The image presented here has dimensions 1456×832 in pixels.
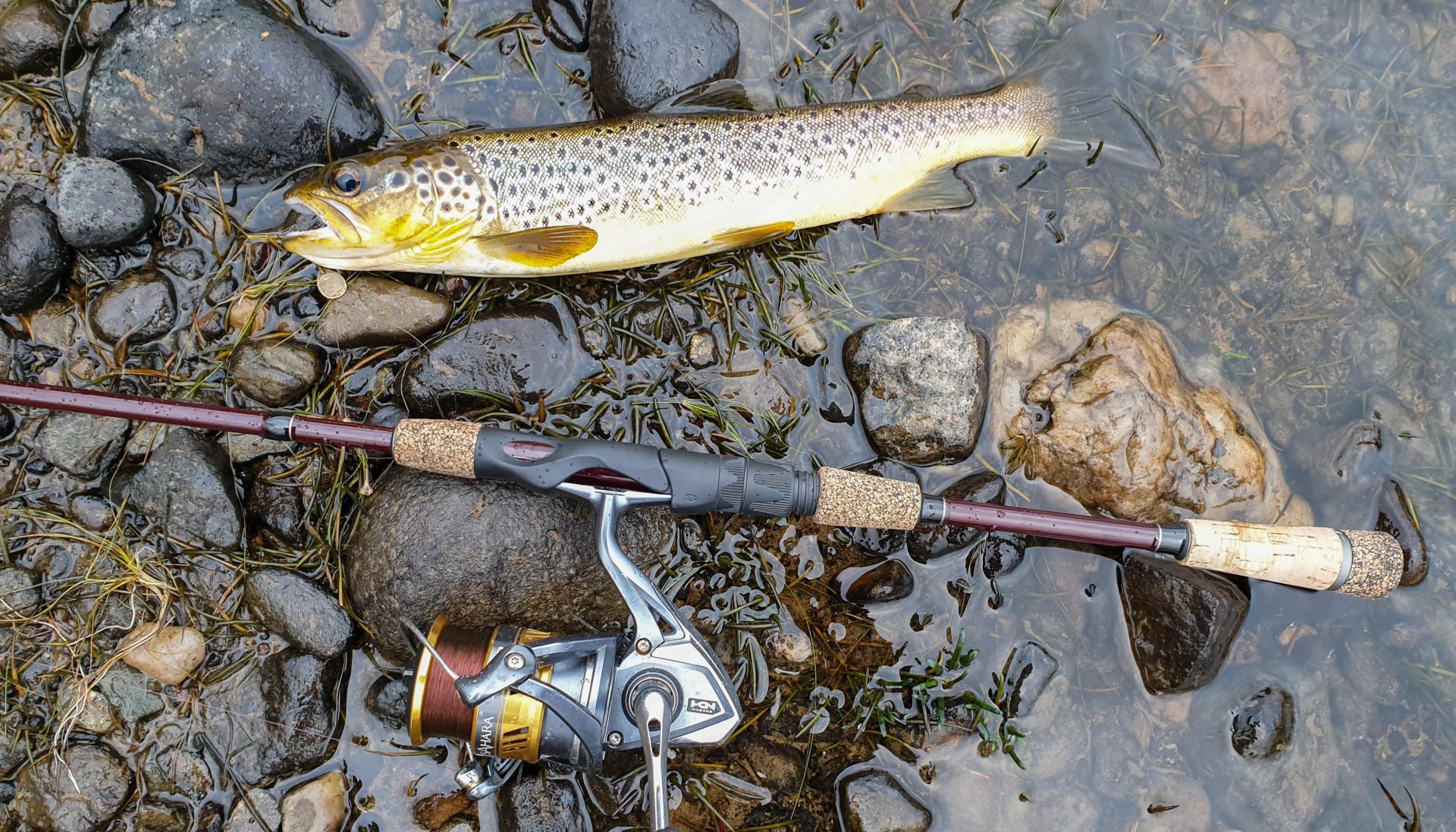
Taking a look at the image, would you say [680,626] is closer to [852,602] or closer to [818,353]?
[852,602]

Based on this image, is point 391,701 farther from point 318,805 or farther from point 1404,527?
point 1404,527

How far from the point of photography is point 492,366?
10.8 feet

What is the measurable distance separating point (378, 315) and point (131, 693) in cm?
175

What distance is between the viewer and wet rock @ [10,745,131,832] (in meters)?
3.17

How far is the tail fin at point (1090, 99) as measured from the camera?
3.55 metres

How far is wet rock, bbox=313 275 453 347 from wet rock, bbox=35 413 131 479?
2.90ft

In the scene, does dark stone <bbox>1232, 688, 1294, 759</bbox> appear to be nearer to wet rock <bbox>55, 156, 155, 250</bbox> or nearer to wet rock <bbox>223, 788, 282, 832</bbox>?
wet rock <bbox>223, 788, 282, 832</bbox>

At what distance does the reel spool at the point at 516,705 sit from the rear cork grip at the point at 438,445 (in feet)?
1.99

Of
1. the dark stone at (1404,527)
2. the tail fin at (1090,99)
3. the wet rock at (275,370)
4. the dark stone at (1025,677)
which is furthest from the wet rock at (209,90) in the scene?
the dark stone at (1404,527)

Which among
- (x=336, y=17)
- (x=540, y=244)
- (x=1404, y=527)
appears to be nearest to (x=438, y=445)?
(x=540, y=244)

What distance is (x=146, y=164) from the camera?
335 centimetres

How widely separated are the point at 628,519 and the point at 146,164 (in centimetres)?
237

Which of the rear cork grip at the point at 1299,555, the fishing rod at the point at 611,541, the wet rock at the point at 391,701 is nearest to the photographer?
the fishing rod at the point at 611,541

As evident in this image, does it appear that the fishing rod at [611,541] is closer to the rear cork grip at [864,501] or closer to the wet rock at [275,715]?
the rear cork grip at [864,501]
